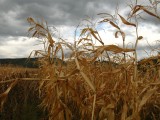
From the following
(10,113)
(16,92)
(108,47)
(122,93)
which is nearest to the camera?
(108,47)

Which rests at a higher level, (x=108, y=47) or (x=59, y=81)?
(x=108, y=47)

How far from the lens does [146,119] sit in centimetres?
285

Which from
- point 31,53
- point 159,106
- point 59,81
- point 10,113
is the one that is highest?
point 31,53

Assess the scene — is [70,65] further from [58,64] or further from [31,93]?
[31,93]

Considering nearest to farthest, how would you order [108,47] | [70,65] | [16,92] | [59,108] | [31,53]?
[108,47] < [59,108] < [31,53] < [70,65] < [16,92]

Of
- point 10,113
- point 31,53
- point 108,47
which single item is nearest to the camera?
point 108,47

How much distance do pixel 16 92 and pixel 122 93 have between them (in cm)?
344

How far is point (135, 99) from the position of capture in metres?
2.42

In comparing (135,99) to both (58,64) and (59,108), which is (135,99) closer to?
(59,108)

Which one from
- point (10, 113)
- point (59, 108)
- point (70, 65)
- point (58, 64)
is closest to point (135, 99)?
point (59, 108)

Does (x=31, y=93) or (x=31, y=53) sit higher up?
(x=31, y=53)

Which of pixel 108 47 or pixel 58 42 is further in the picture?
pixel 58 42

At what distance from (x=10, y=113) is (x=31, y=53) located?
244 cm

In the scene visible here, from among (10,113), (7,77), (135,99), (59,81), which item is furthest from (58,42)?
(7,77)
